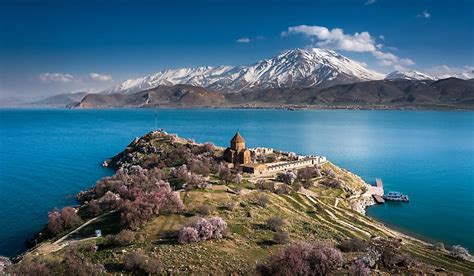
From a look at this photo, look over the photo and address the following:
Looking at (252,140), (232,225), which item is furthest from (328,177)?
(252,140)

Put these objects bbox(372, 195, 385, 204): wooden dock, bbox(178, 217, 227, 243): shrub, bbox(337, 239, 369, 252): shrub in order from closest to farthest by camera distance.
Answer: bbox(178, 217, 227, 243): shrub < bbox(337, 239, 369, 252): shrub < bbox(372, 195, 385, 204): wooden dock

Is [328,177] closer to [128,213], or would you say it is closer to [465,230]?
[465,230]

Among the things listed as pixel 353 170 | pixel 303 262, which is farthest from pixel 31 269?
pixel 353 170

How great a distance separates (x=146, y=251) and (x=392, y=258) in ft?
54.1

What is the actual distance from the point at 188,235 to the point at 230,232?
4668 mm

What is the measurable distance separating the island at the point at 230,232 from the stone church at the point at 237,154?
291 millimetres

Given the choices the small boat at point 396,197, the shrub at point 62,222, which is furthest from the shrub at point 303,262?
the small boat at point 396,197

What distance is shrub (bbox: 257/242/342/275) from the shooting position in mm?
20781

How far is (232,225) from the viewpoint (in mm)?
34531

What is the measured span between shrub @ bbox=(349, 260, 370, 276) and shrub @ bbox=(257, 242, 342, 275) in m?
0.92

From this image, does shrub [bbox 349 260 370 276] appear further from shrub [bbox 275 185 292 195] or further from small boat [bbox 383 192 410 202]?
small boat [bbox 383 192 410 202]

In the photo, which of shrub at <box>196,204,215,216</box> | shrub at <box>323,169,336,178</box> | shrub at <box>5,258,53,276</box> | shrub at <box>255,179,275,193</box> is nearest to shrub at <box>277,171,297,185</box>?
shrub at <box>255,179,275,193</box>

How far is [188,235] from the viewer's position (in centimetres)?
2898

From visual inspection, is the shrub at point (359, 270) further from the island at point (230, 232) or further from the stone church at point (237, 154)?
the stone church at point (237, 154)
